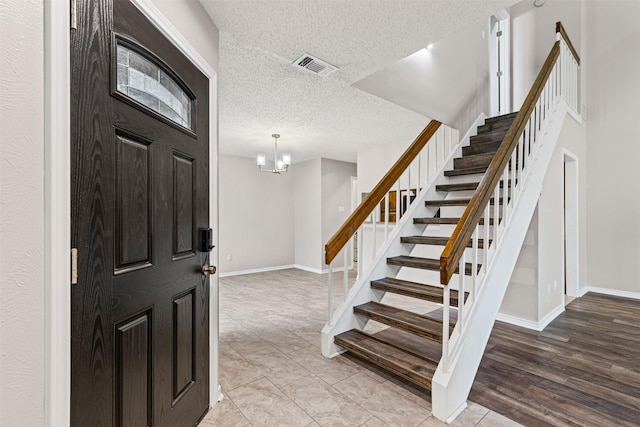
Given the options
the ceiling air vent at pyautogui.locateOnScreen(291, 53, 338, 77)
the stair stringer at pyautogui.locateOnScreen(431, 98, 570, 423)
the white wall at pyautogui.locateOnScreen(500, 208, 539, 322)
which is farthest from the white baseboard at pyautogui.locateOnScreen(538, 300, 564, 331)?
the ceiling air vent at pyautogui.locateOnScreen(291, 53, 338, 77)

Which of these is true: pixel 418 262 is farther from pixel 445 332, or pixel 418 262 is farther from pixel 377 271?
pixel 445 332

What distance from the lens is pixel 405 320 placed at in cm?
230

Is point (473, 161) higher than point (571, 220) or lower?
higher

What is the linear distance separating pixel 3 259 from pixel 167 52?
109 centimetres

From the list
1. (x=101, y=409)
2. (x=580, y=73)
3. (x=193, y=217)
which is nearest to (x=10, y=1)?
(x=193, y=217)

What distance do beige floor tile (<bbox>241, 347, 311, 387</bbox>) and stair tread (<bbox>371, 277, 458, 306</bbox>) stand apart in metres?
0.93

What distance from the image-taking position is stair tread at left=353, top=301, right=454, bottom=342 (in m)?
2.13

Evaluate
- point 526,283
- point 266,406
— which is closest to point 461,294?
point 266,406

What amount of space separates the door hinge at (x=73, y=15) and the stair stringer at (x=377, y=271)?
7.75ft

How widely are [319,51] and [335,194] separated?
14.9ft

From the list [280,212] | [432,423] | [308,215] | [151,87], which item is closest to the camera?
[151,87]

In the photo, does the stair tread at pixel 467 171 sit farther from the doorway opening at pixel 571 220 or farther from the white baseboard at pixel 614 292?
the white baseboard at pixel 614 292

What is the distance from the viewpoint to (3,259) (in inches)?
28.0

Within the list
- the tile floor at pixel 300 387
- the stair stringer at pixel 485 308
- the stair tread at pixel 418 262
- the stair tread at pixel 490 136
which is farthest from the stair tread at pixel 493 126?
the tile floor at pixel 300 387
